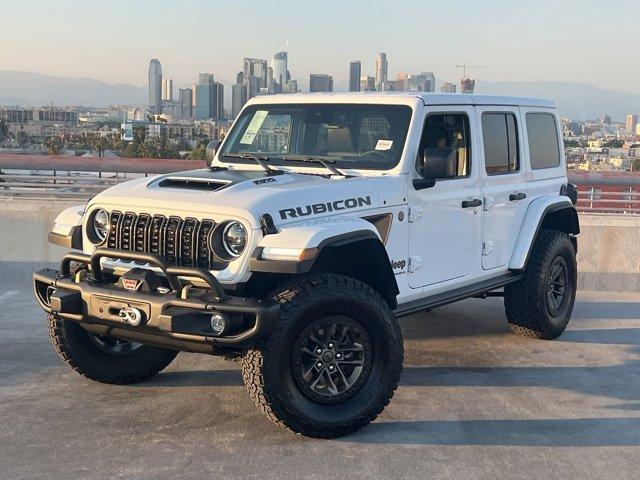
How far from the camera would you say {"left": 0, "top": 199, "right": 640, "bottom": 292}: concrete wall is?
29.9 feet

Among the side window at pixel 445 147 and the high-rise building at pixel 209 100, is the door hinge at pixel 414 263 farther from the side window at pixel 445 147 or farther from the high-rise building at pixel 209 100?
the high-rise building at pixel 209 100

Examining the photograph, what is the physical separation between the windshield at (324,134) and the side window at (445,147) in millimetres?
190

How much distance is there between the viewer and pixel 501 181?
632 centimetres

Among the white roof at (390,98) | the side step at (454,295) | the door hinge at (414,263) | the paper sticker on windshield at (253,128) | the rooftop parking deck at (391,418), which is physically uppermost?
the white roof at (390,98)

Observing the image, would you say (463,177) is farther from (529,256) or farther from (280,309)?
(280,309)

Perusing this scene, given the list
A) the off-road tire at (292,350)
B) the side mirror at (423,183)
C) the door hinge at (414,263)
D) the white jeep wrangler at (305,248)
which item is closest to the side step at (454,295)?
the white jeep wrangler at (305,248)

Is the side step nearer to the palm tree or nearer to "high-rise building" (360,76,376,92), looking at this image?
"high-rise building" (360,76,376,92)

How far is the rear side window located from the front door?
1.08 metres

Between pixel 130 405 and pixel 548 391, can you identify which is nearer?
pixel 130 405

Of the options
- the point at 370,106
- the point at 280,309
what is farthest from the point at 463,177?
the point at 280,309

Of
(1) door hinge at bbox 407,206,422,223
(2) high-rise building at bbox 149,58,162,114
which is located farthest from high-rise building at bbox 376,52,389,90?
(2) high-rise building at bbox 149,58,162,114

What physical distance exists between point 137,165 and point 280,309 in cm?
599

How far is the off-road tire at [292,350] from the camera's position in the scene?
427cm

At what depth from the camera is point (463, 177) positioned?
5.87 m
